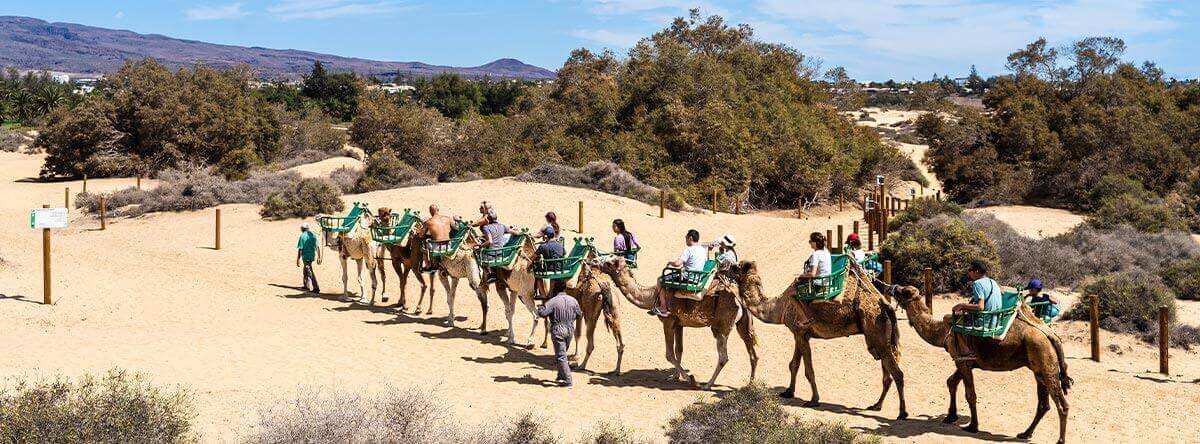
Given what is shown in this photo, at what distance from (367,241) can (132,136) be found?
3278 centimetres

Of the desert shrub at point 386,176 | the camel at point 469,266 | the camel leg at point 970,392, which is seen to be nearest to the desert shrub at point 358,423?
the camel leg at point 970,392

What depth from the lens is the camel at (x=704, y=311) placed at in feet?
38.6

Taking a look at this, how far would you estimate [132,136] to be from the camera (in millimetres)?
45219

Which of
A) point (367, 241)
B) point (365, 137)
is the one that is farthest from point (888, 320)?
point (365, 137)

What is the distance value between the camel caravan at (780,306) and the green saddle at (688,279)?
0.04 feet

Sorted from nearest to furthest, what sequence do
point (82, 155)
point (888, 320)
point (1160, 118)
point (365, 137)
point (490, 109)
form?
point (888, 320) → point (1160, 118) → point (82, 155) → point (365, 137) → point (490, 109)

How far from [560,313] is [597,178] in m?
22.6

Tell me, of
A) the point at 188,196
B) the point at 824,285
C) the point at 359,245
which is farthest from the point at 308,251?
the point at 188,196

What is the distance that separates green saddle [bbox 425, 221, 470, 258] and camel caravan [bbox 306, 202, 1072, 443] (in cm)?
8

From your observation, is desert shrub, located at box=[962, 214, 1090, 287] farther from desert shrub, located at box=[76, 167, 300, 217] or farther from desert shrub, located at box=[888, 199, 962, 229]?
desert shrub, located at box=[76, 167, 300, 217]

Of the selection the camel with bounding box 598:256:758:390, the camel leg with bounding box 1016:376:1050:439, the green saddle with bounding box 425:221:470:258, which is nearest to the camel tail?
the camel leg with bounding box 1016:376:1050:439

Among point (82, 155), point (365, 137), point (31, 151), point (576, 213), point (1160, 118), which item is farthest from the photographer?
point (31, 151)

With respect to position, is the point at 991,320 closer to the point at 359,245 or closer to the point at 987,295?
the point at 987,295

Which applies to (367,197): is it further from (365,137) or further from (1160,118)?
(1160,118)
